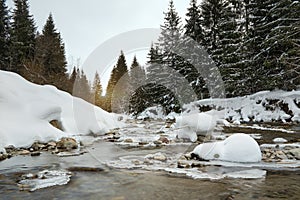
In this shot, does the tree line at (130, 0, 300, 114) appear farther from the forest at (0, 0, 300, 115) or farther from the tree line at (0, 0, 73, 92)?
the tree line at (0, 0, 73, 92)

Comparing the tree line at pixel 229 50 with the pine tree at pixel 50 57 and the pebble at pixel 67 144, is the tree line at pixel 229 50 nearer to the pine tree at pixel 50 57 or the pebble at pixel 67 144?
the pine tree at pixel 50 57

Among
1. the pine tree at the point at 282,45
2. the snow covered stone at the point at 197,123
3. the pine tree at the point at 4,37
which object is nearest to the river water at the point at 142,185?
the snow covered stone at the point at 197,123

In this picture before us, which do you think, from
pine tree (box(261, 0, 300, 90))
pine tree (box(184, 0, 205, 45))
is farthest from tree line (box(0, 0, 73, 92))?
pine tree (box(261, 0, 300, 90))

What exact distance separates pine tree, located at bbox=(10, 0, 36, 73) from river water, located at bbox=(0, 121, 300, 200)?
2369 cm

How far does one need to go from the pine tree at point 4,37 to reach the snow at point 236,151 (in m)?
26.1

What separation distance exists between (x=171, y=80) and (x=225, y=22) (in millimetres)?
8997

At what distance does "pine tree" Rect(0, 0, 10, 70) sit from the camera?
27.4 meters

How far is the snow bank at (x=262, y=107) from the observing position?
15.8 metres

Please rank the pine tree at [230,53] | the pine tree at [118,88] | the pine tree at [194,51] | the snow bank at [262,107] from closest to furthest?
the snow bank at [262,107]
the pine tree at [230,53]
the pine tree at [194,51]
the pine tree at [118,88]

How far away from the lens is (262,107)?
17.5 m

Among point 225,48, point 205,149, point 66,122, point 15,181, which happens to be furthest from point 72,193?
point 225,48

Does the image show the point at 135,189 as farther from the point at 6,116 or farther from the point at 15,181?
the point at 6,116

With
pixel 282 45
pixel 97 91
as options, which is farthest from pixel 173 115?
pixel 97 91

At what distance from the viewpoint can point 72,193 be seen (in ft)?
13.6
